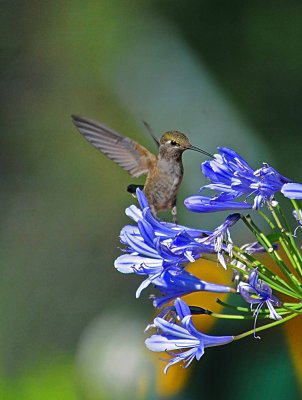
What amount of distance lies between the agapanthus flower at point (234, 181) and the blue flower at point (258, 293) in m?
0.09

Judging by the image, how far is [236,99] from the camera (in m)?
2.84

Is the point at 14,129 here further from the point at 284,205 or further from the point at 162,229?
the point at 162,229

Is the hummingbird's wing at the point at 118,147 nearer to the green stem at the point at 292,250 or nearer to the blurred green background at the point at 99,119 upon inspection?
the green stem at the point at 292,250

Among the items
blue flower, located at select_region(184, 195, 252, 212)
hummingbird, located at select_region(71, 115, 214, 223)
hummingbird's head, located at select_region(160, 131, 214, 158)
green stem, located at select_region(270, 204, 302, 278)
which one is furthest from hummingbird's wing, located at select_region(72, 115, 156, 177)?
green stem, located at select_region(270, 204, 302, 278)

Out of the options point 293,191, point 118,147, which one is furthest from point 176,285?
point 118,147

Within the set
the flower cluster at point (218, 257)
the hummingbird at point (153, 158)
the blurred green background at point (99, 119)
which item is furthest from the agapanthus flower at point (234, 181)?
the blurred green background at point (99, 119)

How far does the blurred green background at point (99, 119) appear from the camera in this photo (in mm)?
2766

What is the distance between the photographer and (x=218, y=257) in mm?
879

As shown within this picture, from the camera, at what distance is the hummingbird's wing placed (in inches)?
53.7

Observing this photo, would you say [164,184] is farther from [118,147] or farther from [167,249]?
[167,249]

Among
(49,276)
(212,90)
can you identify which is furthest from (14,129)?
(212,90)

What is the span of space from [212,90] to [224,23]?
24 centimetres

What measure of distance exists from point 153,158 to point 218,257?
58 centimetres

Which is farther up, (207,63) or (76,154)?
(207,63)
